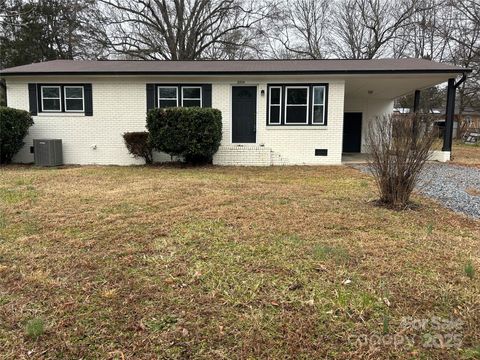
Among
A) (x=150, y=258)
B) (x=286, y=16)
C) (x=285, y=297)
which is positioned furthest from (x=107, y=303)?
(x=286, y=16)

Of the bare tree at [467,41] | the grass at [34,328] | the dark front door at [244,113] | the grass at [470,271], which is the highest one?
the bare tree at [467,41]

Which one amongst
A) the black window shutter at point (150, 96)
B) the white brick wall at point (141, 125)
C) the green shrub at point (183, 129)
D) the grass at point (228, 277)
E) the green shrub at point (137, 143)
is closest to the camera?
the grass at point (228, 277)

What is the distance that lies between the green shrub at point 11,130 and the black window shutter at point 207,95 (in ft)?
18.8

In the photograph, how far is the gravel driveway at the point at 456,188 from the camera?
6.01 m

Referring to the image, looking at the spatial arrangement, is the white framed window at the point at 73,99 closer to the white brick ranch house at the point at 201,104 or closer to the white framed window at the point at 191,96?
the white brick ranch house at the point at 201,104

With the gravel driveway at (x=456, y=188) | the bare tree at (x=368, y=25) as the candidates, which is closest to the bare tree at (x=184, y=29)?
the bare tree at (x=368, y=25)

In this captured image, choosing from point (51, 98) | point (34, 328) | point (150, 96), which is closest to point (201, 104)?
point (150, 96)

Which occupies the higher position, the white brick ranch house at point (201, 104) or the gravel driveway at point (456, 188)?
the white brick ranch house at point (201, 104)

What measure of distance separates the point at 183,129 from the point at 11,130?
17.8 ft

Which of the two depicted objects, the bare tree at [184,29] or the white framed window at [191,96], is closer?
the white framed window at [191,96]

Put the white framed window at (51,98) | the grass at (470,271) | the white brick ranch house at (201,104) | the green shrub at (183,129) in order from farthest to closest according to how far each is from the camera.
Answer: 1. the white framed window at (51,98)
2. the white brick ranch house at (201,104)
3. the green shrub at (183,129)
4. the grass at (470,271)

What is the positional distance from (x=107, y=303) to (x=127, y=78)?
1079cm

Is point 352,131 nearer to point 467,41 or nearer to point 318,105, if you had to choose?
point 318,105

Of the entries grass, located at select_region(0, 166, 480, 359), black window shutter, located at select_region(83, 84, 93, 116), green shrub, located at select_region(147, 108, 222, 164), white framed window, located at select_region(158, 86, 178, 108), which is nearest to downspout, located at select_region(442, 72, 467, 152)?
grass, located at select_region(0, 166, 480, 359)
